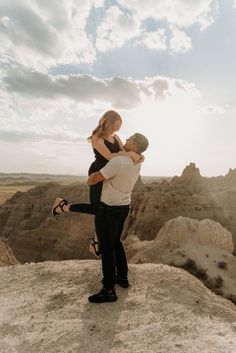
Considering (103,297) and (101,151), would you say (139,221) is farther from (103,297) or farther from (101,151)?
(101,151)

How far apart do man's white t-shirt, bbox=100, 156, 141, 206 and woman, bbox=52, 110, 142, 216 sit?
10 centimetres

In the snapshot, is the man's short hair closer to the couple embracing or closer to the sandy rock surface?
the couple embracing

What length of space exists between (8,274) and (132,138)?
412cm

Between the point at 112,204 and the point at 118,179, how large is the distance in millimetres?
368

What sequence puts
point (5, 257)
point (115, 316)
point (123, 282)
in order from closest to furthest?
point (115, 316), point (123, 282), point (5, 257)

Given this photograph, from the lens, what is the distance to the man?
5867 millimetres

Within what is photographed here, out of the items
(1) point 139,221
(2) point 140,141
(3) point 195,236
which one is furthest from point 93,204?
(1) point 139,221

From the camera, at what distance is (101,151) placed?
19.4 feet

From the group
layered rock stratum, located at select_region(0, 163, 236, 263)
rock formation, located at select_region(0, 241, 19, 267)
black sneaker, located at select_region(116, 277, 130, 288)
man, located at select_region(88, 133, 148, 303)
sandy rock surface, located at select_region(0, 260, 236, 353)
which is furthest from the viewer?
layered rock stratum, located at select_region(0, 163, 236, 263)

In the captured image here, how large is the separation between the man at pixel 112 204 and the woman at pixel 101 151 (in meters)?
0.09

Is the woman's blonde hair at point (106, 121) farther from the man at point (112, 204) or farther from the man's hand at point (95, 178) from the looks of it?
the man's hand at point (95, 178)

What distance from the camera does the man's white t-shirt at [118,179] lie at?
18.8ft

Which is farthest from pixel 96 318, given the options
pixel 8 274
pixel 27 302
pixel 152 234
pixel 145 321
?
pixel 152 234

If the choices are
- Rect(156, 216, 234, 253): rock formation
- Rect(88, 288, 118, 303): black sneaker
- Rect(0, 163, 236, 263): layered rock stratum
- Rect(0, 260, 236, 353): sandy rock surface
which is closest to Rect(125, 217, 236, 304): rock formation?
Rect(156, 216, 234, 253): rock formation
